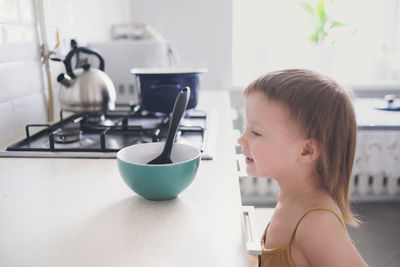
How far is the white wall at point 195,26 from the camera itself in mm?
2412

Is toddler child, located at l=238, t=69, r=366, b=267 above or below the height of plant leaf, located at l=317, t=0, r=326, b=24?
below

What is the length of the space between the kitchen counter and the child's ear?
0.14 m

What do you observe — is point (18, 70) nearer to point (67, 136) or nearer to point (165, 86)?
point (67, 136)

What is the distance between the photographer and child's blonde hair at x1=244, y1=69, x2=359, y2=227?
0.67 m

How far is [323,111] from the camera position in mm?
670

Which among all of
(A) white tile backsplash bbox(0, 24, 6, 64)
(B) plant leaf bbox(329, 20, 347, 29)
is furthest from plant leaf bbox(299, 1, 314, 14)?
(A) white tile backsplash bbox(0, 24, 6, 64)

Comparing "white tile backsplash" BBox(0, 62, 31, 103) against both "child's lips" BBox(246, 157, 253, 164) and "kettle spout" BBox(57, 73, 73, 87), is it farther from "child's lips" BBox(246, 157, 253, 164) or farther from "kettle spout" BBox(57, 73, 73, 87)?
"child's lips" BBox(246, 157, 253, 164)

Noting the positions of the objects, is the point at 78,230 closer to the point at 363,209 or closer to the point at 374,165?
the point at 374,165

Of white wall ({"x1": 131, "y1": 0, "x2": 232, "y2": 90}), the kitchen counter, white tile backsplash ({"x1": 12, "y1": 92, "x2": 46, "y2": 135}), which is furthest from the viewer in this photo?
white wall ({"x1": 131, "y1": 0, "x2": 232, "y2": 90})

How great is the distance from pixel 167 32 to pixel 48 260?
2147 millimetres

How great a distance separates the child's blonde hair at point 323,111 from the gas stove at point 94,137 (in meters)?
0.26

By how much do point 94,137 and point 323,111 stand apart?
67 centimetres

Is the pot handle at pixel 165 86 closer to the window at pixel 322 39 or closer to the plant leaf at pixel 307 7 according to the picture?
the window at pixel 322 39

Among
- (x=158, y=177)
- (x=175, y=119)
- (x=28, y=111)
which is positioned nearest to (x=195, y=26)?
(x=28, y=111)
